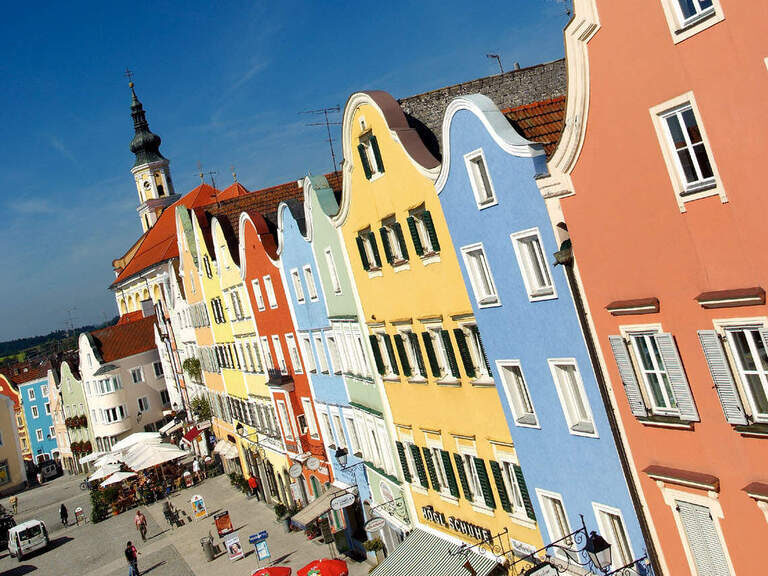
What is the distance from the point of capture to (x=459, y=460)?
21.6 meters

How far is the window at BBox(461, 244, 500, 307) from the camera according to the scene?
18375mm

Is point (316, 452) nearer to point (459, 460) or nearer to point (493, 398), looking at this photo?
point (459, 460)

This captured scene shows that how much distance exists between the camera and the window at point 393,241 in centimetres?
2219

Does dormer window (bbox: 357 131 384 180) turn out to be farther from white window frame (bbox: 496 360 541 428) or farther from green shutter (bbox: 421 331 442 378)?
white window frame (bbox: 496 360 541 428)

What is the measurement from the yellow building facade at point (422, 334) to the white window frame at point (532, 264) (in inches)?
115

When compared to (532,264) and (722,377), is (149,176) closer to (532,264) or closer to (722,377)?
(532,264)

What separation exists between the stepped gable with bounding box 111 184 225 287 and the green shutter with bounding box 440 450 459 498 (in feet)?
255

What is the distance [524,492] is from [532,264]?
5.84m

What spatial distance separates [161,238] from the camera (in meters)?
108

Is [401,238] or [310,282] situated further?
[310,282]

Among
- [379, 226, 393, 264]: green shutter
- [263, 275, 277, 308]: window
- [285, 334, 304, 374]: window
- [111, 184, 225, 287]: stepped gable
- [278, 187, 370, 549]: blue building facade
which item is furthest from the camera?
[111, 184, 225, 287]: stepped gable

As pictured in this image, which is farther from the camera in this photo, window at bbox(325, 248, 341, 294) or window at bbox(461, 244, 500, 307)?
window at bbox(325, 248, 341, 294)

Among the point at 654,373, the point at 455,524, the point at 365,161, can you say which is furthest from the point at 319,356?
the point at 654,373

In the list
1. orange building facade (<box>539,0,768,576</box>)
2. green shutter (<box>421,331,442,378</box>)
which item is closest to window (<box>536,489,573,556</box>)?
orange building facade (<box>539,0,768,576</box>)
